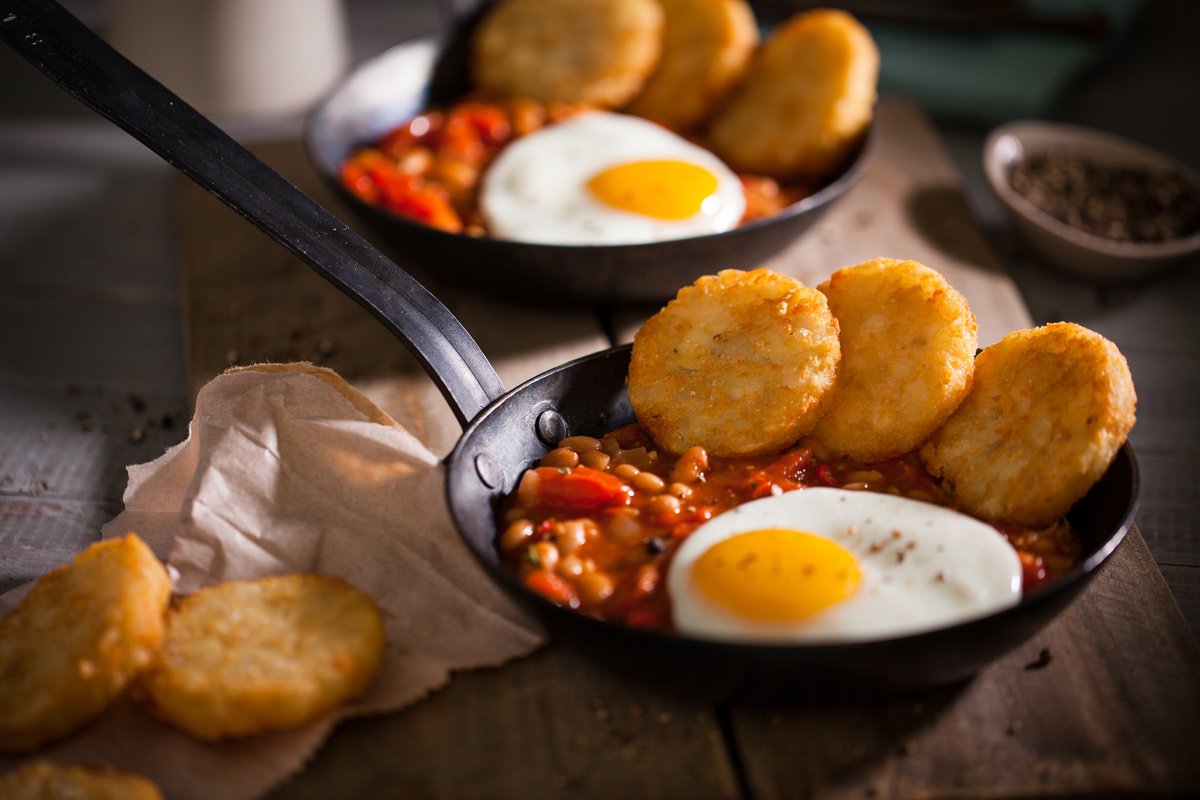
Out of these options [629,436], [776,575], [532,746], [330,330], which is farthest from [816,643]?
[330,330]

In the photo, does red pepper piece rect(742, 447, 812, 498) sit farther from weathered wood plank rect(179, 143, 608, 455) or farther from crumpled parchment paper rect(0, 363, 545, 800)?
weathered wood plank rect(179, 143, 608, 455)

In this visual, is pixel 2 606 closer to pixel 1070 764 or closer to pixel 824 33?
pixel 1070 764

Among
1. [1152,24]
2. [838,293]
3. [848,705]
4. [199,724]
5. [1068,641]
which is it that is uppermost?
[838,293]

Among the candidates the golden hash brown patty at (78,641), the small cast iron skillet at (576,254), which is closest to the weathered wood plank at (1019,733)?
the golden hash brown patty at (78,641)

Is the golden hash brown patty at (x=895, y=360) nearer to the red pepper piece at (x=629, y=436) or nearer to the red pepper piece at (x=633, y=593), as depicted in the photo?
the red pepper piece at (x=629, y=436)

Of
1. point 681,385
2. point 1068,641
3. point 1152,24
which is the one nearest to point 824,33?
point 681,385

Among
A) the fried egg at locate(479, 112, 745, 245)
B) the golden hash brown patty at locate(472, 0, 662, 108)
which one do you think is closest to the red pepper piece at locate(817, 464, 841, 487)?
the fried egg at locate(479, 112, 745, 245)

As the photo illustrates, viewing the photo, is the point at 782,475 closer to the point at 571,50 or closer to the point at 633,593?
the point at 633,593
